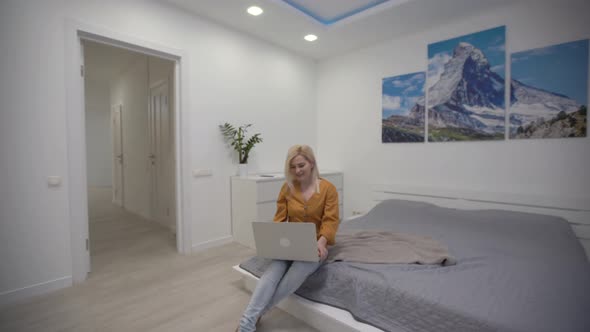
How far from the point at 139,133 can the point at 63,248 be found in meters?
2.96

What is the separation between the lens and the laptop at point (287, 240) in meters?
1.56

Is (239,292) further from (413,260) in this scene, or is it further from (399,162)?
(399,162)

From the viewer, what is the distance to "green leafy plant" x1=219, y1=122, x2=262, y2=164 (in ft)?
11.1

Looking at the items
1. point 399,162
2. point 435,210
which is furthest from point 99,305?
point 399,162

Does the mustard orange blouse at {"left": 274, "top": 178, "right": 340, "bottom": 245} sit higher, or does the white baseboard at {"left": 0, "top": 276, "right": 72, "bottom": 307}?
the mustard orange blouse at {"left": 274, "top": 178, "right": 340, "bottom": 245}

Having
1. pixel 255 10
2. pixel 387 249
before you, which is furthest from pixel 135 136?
pixel 387 249

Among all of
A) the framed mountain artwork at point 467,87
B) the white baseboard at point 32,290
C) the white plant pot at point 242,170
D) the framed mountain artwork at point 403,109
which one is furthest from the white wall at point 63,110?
the framed mountain artwork at point 467,87

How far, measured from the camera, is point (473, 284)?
1500 millimetres

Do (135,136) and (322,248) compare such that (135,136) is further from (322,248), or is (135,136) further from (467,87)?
(467,87)

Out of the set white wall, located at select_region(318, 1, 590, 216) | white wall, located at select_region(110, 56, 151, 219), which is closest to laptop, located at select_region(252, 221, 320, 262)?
white wall, located at select_region(318, 1, 590, 216)

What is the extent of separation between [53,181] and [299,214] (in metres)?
1.94

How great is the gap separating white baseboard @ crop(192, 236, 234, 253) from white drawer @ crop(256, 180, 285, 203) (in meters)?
0.69

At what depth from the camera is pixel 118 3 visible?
2.54 meters

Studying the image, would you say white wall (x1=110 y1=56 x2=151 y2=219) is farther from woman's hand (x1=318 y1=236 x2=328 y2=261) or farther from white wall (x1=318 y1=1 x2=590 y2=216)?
woman's hand (x1=318 y1=236 x2=328 y2=261)
